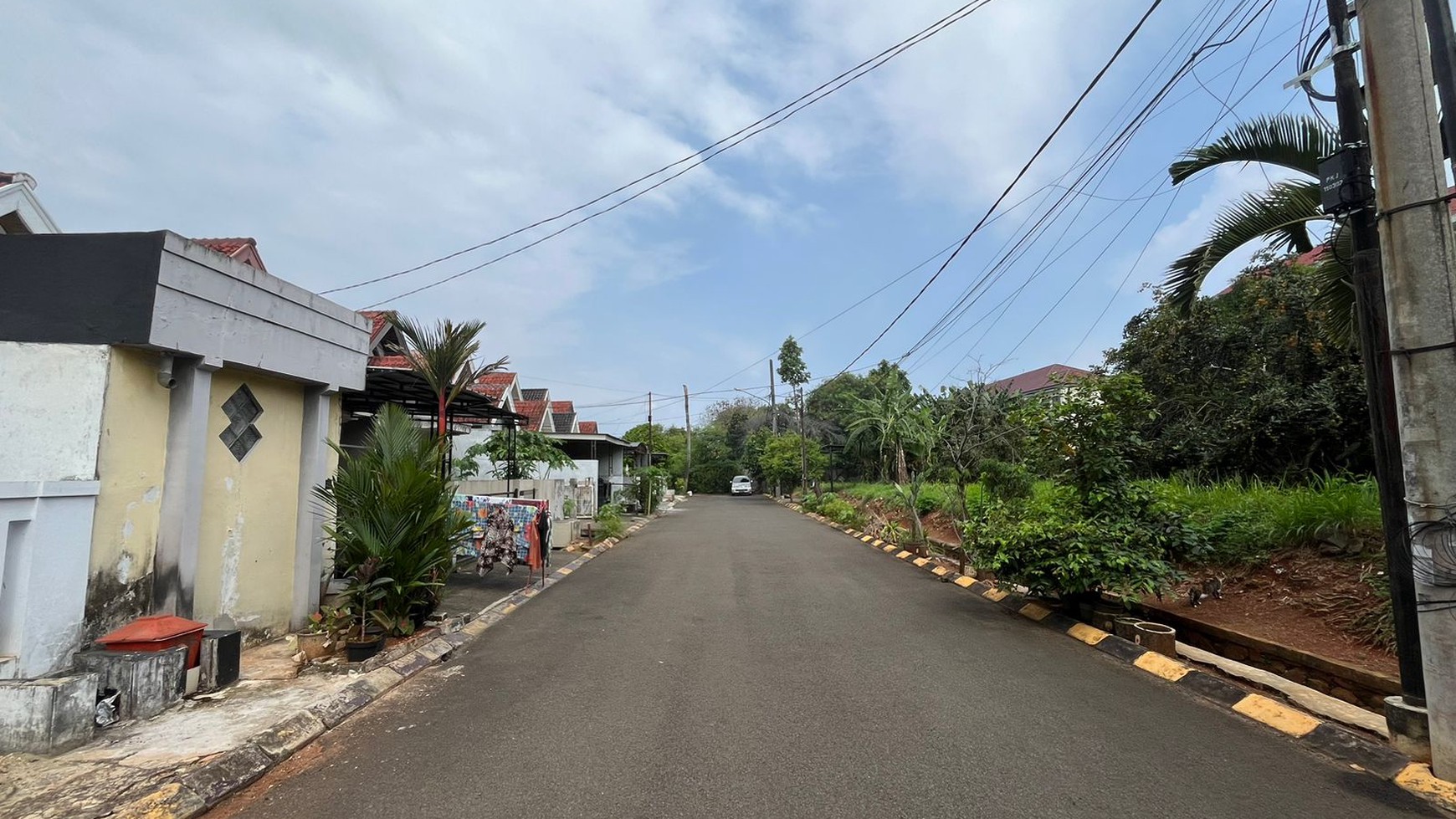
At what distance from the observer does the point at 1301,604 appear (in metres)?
6.77

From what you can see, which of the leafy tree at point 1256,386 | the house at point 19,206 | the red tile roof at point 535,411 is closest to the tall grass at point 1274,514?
the leafy tree at point 1256,386

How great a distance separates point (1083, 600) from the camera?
757 centimetres

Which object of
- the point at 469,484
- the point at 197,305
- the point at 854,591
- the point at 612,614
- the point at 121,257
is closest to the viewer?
the point at 121,257

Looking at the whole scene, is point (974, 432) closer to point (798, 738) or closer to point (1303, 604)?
point (1303, 604)

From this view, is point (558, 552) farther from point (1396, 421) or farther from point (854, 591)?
point (1396, 421)

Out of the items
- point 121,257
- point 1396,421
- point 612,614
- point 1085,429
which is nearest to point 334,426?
point 121,257

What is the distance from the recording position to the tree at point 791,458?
1427 inches

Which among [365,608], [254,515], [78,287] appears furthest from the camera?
[254,515]

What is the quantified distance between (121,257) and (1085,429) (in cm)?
894

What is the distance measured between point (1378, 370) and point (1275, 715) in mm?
2339

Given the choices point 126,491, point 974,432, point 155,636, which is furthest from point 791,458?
point 155,636

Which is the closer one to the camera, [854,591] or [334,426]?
[334,426]

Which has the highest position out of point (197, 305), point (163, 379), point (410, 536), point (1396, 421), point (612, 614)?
point (197, 305)

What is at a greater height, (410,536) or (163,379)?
(163,379)
